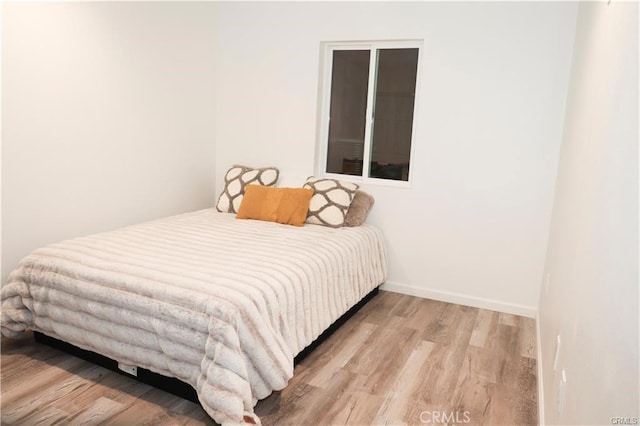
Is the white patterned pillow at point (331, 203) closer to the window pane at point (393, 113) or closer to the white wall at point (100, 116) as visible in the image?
the window pane at point (393, 113)

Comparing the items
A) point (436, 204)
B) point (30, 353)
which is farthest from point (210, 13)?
point (30, 353)

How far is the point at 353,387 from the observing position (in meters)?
2.36

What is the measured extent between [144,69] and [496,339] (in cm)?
323

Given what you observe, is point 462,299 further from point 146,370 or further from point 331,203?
point 146,370

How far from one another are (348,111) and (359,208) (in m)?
0.96

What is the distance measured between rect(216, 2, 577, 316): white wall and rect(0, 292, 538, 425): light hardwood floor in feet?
2.20

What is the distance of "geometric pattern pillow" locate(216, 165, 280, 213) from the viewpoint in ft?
12.8

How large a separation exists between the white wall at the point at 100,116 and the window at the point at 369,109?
3.80 ft

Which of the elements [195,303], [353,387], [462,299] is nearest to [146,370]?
[195,303]

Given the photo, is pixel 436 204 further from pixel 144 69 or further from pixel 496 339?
pixel 144 69

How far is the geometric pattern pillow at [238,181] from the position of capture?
12.8 feet

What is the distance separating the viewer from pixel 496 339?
9.89ft

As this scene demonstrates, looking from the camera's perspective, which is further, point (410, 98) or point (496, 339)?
point (410, 98)

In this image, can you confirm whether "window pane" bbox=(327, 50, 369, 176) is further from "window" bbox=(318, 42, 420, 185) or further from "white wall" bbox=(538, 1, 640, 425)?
"white wall" bbox=(538, 1, 640, 425)
